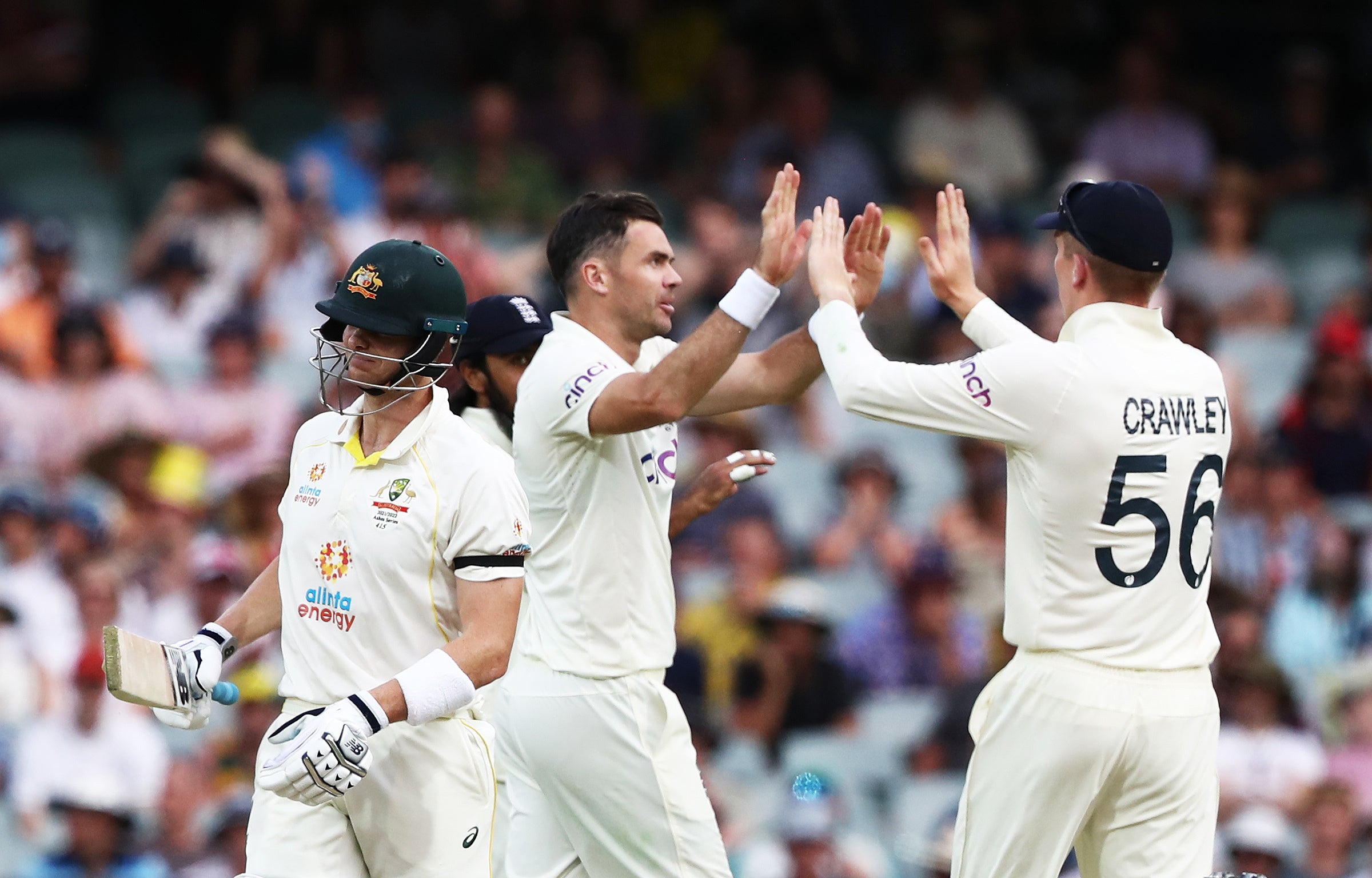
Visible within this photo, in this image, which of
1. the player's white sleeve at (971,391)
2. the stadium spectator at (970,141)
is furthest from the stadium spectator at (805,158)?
the player's white sleeve at (971,391)

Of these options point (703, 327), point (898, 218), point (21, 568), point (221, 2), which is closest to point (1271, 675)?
point (898, 218)

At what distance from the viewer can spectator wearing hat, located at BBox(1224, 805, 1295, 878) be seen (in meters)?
9.05

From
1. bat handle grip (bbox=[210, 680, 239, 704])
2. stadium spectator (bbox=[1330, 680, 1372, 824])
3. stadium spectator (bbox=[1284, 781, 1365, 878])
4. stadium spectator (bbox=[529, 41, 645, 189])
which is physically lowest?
stadium spectator (bbox=[1284, 781, 1365, 878])

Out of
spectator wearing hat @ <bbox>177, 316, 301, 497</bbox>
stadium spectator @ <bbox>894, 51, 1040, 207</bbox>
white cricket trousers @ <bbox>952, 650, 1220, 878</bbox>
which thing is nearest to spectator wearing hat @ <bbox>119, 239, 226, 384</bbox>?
spectator wearing hat @ <bbox>177, 316, 301, 497</bbox>

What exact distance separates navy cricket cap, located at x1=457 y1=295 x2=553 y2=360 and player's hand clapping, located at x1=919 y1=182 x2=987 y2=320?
60.9 inches

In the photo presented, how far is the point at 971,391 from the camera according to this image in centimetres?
534

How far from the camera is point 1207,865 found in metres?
5.43

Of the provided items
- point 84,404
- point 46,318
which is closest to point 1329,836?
point 84,404

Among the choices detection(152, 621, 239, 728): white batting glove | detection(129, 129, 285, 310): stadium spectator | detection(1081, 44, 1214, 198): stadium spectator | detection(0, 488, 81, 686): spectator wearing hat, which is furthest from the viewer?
detection(1081, 44, 1214, 198): stadium spectator

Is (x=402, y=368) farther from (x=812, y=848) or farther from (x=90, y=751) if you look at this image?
(x=90, y=751)

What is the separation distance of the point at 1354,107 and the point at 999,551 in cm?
697

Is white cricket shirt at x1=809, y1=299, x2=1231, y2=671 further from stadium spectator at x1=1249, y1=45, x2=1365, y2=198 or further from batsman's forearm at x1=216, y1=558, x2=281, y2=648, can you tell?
stadium spectator at x1=1249, y1=45, x2=1365, y2=198

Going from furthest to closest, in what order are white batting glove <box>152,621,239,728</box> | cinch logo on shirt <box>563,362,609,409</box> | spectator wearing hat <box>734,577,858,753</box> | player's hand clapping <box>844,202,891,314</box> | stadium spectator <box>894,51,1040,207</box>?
stadium spectator <box>894,51,1040,207</box> < spectator wearing hat <box>734,577,858,753</box> < player's hand clapping <box>844,202,891,314</box> < cinch logo on shirt <box>563,362,609,409</box> < white batting glove <box>152,621,239,728</box>

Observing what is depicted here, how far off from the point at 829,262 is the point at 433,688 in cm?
185
